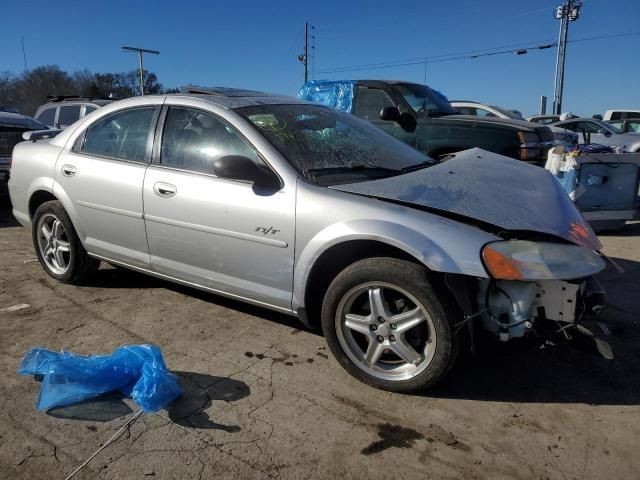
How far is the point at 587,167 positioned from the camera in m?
6.36

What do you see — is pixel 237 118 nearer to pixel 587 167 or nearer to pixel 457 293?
pixel 457 293

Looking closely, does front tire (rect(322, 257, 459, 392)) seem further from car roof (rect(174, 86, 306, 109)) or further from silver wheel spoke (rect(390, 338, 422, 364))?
car roof (rect(174, 86, 306, 109))

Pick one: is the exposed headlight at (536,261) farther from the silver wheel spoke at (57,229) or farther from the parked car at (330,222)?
the silver wheel spoke at (57,229)

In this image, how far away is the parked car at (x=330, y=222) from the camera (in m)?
2.40

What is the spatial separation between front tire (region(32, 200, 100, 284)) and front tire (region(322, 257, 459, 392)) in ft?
7.98

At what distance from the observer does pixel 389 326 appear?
2586 millimetres

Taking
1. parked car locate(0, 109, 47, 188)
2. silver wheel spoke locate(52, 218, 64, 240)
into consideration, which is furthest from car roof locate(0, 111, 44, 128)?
silver wheel spoke locate(52, 218, 64, 240)

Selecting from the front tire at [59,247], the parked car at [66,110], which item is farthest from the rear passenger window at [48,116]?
the front tire at [59,247]

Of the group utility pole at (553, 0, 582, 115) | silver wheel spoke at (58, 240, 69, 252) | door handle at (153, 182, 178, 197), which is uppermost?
utility pole at (553, 0, 582, 115)

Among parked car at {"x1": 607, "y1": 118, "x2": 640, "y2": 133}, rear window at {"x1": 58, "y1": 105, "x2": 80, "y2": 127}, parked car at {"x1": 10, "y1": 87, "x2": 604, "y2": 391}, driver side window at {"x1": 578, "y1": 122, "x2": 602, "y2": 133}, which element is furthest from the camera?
parked car at {"x1": 607, "y1": 118, "x2": 640, "y2": 133}

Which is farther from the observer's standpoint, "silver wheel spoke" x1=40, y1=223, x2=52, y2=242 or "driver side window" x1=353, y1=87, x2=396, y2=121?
"driver side window" x1=353, y1=87, x2=396, y2=121

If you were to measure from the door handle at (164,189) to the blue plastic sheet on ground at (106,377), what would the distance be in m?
1.03

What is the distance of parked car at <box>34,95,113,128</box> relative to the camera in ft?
31.7

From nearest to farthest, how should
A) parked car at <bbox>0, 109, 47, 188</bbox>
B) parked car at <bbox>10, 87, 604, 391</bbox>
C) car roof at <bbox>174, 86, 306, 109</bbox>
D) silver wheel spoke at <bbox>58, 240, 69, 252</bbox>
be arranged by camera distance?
parked car at <bbox>10, 87, 604, 391</bbox>
car roof at <bbox>174, 86, 306, 109</bbox>
silver wheel spoke at <bbox>58, 240, 69, 252</bbox>
parked car at <bbox>0, 109, 47, 188</bbox>
